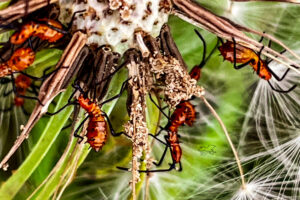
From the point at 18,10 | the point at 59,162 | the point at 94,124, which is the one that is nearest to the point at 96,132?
the point at 94,124

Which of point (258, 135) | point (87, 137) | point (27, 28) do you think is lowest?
point (87, 137)

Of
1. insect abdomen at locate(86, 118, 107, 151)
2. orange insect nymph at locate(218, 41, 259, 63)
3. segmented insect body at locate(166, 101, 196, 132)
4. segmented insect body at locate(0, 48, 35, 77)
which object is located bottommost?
insect abdomen at locate(86, 118, 107, 151)

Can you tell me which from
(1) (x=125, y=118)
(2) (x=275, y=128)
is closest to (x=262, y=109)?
(2) (x=275, y=128)

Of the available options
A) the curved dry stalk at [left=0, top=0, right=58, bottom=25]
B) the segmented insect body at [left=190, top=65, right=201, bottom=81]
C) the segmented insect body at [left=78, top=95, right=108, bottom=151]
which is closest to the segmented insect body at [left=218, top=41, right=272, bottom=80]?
the segmented insect body at [left=190, top=65, right=201, bottom=81]

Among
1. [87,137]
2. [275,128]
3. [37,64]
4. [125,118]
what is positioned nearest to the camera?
[87,137]

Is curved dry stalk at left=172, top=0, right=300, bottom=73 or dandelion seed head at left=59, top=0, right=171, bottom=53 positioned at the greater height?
curved dry stalk at left=172, top=0, right=300, bottom=73

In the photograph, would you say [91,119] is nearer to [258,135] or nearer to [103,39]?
[103,39]

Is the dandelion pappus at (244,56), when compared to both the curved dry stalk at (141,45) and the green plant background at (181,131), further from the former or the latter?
the curved dry stalk at (141,45)

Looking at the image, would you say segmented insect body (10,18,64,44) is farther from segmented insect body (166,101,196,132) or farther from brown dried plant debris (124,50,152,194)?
segmented insect body (166,101,196,132)
